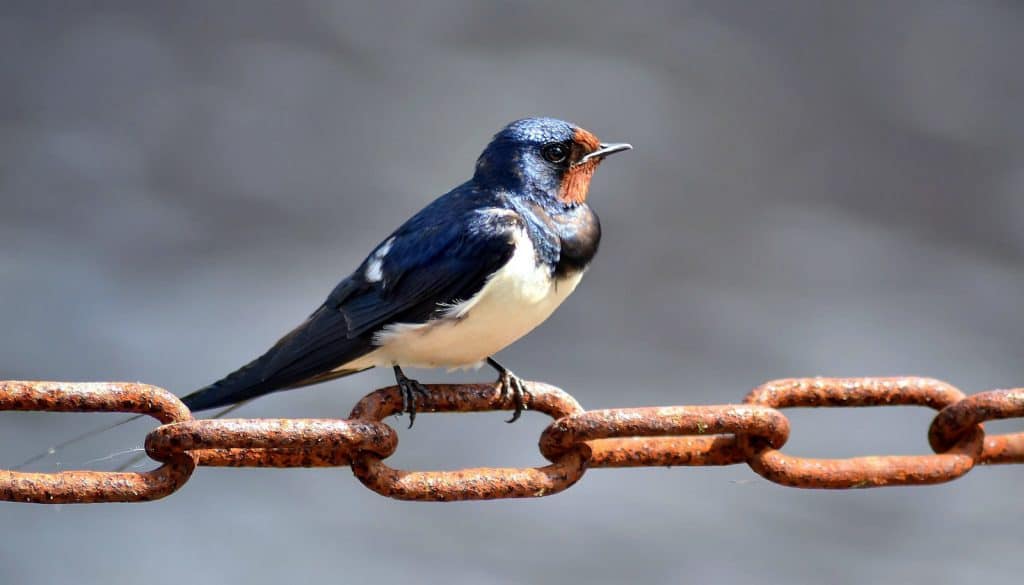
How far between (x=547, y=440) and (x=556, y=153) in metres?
0.62

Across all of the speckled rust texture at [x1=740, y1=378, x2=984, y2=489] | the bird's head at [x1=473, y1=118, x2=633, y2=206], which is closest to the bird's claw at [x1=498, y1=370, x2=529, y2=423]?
the speckled rust texture at [x1=740, y1=378, x2=984, y2=489]

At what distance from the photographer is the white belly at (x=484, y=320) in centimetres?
137

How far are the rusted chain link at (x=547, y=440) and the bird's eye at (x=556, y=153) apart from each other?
0.51 metres

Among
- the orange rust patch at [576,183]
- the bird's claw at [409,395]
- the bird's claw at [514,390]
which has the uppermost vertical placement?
the orange rust patch at [576,183]

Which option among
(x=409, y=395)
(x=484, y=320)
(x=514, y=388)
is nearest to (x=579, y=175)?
(x=484, y=320)

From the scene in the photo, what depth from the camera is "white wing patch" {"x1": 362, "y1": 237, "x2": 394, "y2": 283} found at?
1.39m

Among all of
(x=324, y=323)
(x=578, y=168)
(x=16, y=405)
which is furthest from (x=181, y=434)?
(x=578, y=168)

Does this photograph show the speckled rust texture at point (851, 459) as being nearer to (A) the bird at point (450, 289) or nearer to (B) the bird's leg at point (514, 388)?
(B) the bird's leg at point (514, 388)

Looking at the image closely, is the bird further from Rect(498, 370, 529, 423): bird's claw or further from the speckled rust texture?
the speckled rust texture

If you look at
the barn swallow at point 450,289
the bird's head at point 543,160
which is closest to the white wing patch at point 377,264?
the barn swallow at point 450,289

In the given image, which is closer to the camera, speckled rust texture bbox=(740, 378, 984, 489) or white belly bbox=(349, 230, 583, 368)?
speckled rust texture bbox=(740, 378, 984, 489)

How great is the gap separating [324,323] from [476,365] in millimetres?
198

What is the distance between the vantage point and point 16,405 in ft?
2.76

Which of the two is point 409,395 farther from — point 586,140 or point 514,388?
point 586,140
